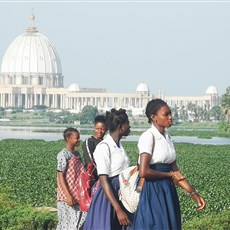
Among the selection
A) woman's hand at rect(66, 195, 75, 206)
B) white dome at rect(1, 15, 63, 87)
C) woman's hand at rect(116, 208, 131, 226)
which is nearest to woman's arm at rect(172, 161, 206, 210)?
woman's hand at rect(116, 208, 131, 226)

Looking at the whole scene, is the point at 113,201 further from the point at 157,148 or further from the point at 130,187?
the point at 157,148

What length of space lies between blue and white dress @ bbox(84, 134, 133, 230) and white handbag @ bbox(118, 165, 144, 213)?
0.41ft

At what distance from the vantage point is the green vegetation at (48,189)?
11039 mm

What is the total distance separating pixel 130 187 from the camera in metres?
7.66

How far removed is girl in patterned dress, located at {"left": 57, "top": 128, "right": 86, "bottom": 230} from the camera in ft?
29.8

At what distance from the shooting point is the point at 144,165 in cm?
747

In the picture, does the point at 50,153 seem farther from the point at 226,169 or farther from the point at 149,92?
the point at 149,92

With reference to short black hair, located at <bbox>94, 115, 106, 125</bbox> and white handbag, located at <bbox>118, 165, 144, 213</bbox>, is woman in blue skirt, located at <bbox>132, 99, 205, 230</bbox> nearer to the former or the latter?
white handbag, located at <bbox>118, 165, 144, 213</bbox>

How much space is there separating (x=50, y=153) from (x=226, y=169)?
11.0 meters

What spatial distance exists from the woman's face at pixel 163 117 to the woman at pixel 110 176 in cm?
42

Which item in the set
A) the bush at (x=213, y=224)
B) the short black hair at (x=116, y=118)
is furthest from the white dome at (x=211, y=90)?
the short black hair at (x=116, y=118)

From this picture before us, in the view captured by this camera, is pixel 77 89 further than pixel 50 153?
Yes

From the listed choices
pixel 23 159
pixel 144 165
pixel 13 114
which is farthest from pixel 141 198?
pixel 13 114

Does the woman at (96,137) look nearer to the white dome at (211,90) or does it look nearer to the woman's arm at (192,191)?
the woman's arm at (192,191)
